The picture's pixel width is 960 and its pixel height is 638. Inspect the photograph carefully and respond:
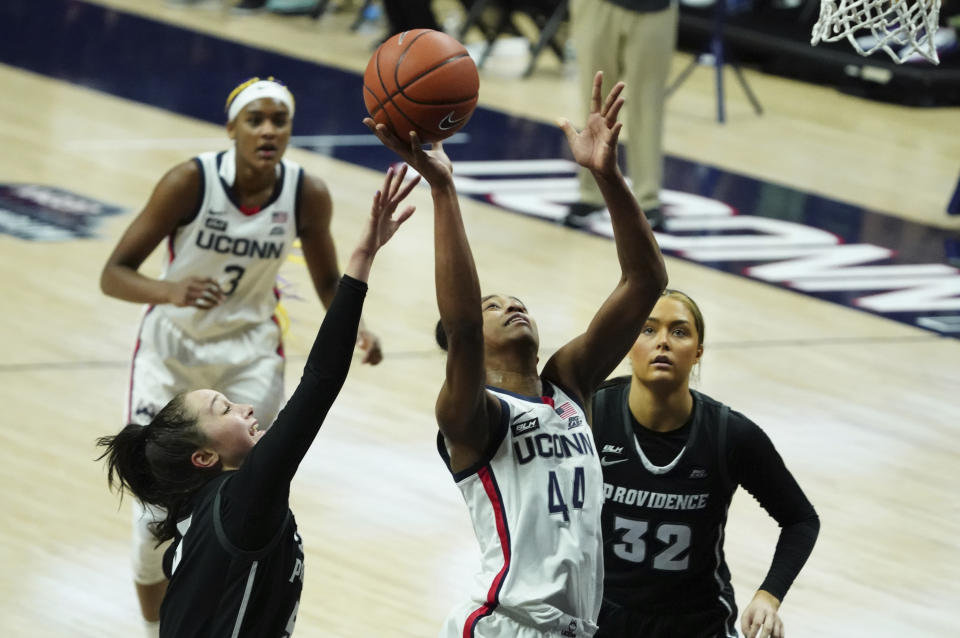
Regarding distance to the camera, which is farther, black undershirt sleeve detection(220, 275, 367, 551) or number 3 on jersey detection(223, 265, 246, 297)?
number 3 on jersey detection(223, 265, 246, 297)

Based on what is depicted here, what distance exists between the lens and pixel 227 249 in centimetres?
460

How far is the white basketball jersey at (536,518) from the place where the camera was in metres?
3.02

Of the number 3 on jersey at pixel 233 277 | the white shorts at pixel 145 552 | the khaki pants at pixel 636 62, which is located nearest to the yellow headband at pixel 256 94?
the number 3 on jersey at pixel 233 277

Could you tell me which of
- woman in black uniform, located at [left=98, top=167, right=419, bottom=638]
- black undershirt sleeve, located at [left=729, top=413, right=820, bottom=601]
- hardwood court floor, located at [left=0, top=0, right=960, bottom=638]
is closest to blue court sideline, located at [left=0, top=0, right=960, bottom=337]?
hardwood court floor, located at [left=0, top=0, right=960, bottom=638]

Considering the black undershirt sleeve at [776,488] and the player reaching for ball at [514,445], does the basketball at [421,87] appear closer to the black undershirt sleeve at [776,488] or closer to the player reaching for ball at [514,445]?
the player reaching for ball at [514,445]

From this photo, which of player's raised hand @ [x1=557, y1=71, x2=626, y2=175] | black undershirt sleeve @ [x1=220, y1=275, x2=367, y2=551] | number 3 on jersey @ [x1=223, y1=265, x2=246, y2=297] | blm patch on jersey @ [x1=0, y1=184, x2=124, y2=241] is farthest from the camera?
blm patch on jersey @ [x1=0, y1=184, x2=124, y2=241]

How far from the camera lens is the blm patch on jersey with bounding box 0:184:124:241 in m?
8.09

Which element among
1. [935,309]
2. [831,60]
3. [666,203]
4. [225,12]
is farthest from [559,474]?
[225,12]

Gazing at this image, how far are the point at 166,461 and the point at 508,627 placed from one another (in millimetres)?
781

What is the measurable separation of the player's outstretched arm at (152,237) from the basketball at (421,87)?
116cm

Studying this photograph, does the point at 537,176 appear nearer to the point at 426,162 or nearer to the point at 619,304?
the point at 619,304

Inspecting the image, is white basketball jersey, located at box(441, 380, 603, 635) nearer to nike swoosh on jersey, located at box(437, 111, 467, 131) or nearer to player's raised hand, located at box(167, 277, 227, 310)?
nike swoosh on jersey, located at box(437, 111, 467, 131)

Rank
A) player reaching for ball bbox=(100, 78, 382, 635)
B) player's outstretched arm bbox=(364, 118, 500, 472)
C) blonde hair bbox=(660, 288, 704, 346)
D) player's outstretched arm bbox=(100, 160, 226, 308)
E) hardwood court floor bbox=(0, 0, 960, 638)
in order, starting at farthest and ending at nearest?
1. hardwood court floor bbox=(0, 0, 960, 638)
2. player reaching for ball bbox=(100, 78, 382, 635)
3. player's outstretched arm bbox=(100, 160, 226, 308)
4. blonde hair bbox=(660, 288, 704, 346)
5. player's outstretched arm bbox=(364, 118, 500, 472)

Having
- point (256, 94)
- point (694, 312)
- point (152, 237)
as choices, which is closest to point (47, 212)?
point (256, 94)
